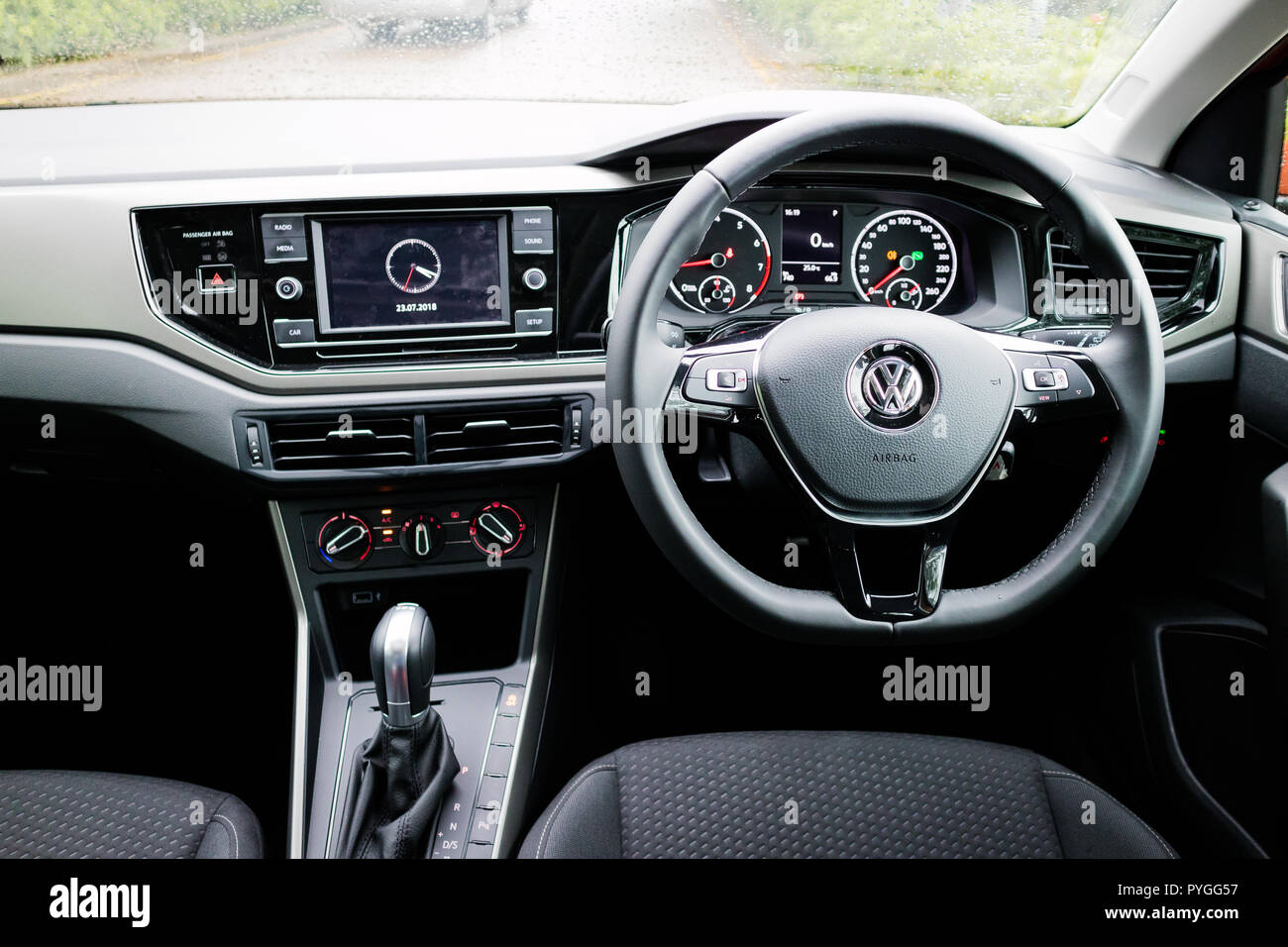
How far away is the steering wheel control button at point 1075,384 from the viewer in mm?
1377

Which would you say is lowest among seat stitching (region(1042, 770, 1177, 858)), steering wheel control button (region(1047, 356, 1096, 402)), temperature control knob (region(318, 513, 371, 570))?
seat stitching (region(1042, 770, 1177, 858))

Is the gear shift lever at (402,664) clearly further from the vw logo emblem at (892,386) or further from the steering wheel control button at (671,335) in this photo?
Answer: the vw logo emblem at (892,386)

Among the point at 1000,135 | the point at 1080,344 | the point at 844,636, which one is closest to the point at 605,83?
the point at 1000,135

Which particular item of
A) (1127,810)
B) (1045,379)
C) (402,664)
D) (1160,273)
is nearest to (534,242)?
(402,664)

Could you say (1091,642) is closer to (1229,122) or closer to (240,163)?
(1229,122)

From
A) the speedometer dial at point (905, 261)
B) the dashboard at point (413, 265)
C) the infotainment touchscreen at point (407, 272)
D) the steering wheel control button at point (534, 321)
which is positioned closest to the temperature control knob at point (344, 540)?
the dashboard at point (413, 265)

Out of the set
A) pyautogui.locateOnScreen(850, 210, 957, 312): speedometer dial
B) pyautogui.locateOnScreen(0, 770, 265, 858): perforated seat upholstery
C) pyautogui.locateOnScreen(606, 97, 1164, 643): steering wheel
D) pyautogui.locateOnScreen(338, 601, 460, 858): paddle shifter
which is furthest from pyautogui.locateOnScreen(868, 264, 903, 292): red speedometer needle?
pyautogui.locateOnScreen(0, 770, 265, 858): perforated seat upholstery

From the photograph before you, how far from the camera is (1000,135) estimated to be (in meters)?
1.26

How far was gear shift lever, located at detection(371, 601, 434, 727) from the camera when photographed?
1455 mm

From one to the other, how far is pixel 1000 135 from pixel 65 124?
150cm

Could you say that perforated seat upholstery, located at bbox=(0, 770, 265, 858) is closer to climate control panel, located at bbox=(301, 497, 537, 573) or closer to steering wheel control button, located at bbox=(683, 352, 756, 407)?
climate control panel, located at bbox=(301, 497, 537, 573)

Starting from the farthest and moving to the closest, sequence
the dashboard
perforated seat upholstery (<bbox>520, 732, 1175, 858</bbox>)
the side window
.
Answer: the side window → the dashboard → perforated seat upholstery (<bbox>520, 732, 1175, 858</bbox>)

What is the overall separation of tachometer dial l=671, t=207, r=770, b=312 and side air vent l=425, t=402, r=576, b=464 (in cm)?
28

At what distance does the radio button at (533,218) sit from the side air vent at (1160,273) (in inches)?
33.1
